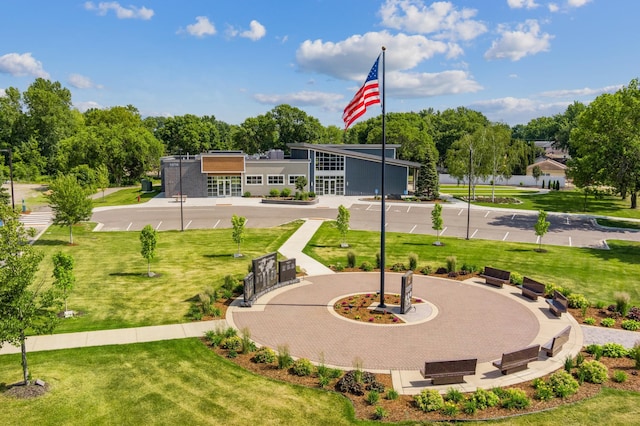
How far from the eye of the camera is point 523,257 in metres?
31.5

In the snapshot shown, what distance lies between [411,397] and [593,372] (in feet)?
18.8

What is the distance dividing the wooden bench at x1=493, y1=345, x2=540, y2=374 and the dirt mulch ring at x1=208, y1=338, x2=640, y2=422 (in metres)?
0.60

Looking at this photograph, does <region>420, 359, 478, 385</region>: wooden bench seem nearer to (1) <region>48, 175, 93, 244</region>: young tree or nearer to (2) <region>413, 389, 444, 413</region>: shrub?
(2) <region>413, 389, 444, 413</region>: shrub

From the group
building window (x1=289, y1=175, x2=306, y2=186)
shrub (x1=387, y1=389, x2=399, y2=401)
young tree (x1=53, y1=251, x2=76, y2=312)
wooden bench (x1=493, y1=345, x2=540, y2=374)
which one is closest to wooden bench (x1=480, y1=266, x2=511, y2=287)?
wooden bench (x1=493, y1=345, x2=540, y2=374)

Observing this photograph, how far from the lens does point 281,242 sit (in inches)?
1414

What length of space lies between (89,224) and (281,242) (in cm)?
1979

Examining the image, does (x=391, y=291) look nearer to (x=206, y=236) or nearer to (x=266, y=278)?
(x=266, y=278)

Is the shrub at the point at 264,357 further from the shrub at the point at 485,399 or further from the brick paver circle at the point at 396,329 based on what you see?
the shrub at the point at 485,399

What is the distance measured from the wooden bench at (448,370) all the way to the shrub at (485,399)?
1.02m

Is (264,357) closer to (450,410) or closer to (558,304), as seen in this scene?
(450,410)

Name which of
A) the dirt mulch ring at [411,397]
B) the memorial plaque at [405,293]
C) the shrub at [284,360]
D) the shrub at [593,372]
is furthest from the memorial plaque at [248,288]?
the shrub at [593,372]

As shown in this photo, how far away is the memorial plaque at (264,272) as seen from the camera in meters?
22.3

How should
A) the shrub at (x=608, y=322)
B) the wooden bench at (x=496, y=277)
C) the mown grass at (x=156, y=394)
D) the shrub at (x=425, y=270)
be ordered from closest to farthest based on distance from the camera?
the mown grass at (x=156, y=394) < the shrub at (x=608, y=322) < the wooden bench at (x=496, y=277) < the shrub at (x=425, y=270)

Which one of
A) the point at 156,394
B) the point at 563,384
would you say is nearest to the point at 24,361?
the point at 156,394
